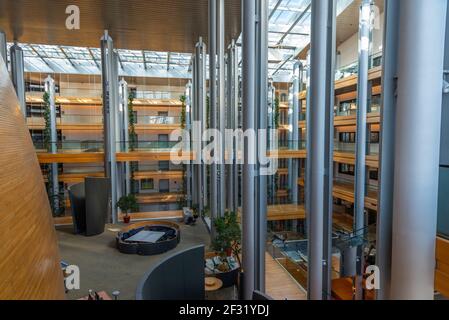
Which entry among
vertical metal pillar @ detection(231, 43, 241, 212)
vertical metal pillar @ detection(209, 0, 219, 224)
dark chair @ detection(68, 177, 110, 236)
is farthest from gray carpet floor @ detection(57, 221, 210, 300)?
vertical metal pillar @ detection(231, 43, 241, 212)

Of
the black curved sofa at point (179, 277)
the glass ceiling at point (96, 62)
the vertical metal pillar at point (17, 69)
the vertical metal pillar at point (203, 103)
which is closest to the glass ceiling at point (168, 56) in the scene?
the glass ceiling at point (96, 62)

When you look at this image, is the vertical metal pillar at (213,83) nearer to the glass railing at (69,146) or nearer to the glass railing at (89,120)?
the glass railing at (69,146)

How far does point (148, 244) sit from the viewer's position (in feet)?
33.8

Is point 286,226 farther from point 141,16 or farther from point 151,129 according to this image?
point 151,129

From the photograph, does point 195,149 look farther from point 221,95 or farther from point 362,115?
point 362,115

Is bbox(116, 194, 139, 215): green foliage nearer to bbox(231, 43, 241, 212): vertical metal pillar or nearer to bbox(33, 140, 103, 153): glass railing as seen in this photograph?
bbox(33, 140, 103, 153): glass railing

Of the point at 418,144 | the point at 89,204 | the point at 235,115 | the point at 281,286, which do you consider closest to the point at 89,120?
the point at 89,204

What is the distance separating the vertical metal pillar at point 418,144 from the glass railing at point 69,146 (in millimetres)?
14370

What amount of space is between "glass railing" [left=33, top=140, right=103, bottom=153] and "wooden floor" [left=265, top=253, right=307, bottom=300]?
33.0 ft

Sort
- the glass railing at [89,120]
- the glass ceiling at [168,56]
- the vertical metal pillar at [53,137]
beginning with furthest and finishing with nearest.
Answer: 1. the glass railing at [89,120]
2. the vertical metal pillar at [53,137]
3. the glass ceiling at [168,56]

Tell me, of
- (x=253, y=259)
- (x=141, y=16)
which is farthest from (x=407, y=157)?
(x=141, y=16)

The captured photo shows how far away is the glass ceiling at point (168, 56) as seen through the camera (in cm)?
1493

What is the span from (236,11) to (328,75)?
757 cm
